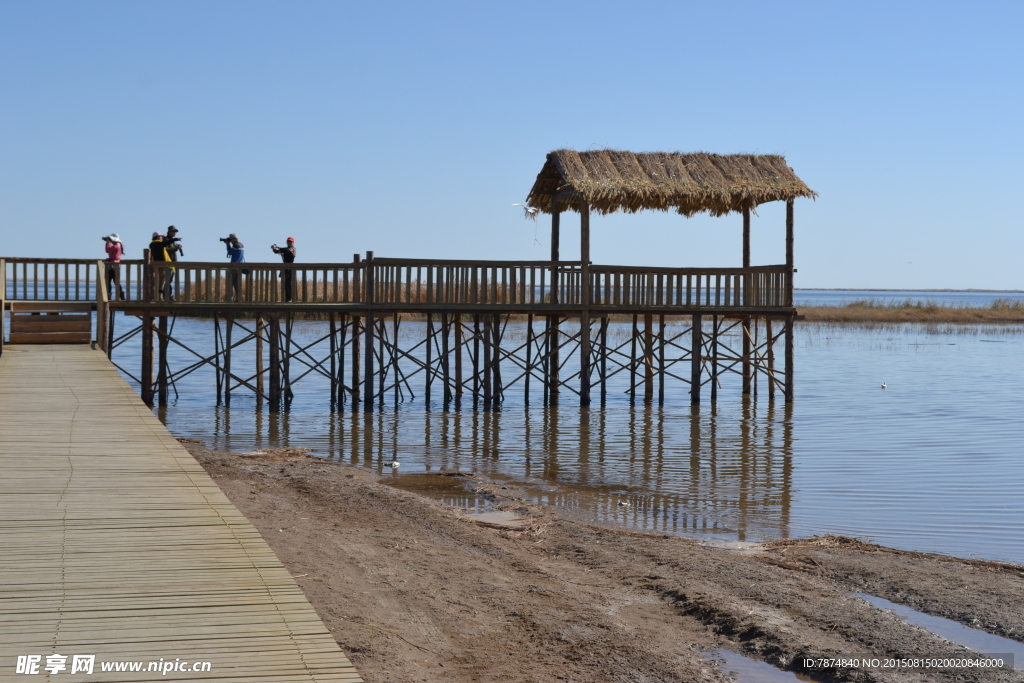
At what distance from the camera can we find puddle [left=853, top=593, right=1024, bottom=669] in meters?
6.48

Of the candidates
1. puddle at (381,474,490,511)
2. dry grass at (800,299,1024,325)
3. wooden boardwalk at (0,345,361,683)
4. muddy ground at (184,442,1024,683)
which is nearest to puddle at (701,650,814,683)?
muddy ground at (184,442,1024,683)

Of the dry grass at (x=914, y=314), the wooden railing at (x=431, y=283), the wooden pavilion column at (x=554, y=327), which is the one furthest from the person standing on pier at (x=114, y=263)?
the dry grass at (x=914, y=314)

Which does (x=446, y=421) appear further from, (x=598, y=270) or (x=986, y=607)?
(x=986, y=607)

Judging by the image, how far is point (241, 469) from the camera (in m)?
12.5

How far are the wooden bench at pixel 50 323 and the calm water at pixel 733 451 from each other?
229 cm

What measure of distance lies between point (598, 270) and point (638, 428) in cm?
346

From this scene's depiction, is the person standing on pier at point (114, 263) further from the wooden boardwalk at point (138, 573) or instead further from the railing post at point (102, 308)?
the wooden boardwalk at point (138, 573)

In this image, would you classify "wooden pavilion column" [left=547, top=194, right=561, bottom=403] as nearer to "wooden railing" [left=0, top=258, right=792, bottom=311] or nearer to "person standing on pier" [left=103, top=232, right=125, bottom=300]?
"wooden railing" [left=0, top=258, right=792, bottom=311]

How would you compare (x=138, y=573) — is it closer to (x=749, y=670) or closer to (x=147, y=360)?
(x=749, y=670)

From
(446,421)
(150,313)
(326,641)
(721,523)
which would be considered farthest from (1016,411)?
(326,641)

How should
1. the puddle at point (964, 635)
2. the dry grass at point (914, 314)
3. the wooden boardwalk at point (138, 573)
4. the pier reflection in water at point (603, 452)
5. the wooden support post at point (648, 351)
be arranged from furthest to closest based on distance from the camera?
the dry grass at point (914, 314) < the wooden support post at point (648, 351) < the pier reflection in water at point (603, 452) < the puddle at point (964, 635) < the wooden boardwalk at point (138, 573)

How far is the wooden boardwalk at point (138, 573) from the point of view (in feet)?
13.6

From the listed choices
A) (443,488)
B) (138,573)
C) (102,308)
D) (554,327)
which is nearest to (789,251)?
(554,327)

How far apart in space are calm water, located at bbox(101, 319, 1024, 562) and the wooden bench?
229 cm
